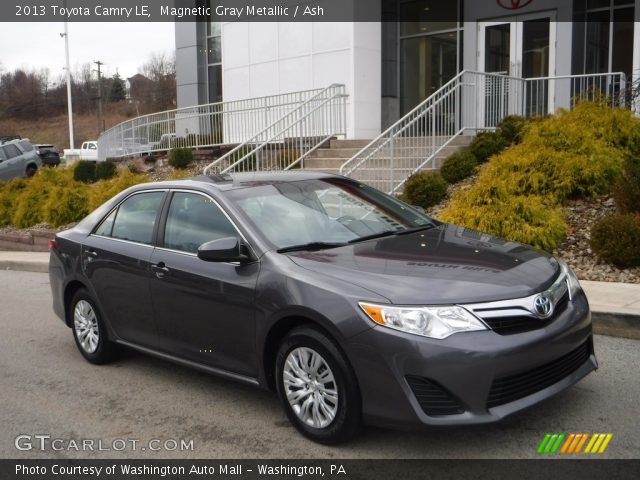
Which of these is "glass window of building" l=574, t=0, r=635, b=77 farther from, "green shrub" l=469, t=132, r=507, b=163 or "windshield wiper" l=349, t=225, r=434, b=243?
"windshield wiper" l=349, t=225, r=434, b=243

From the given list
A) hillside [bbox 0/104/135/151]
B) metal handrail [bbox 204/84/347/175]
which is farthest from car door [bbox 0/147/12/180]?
hillside [bbox 0/104/135/151]

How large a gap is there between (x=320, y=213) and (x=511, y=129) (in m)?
8.19

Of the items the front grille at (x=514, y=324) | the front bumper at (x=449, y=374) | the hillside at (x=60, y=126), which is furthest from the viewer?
the hillside at (x=60, y=126)

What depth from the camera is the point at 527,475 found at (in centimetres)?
365

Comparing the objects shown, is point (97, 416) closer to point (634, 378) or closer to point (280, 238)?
point (280, 238)

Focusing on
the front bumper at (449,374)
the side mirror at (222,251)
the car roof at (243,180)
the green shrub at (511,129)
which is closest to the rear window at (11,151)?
the green shrub at (511,129)

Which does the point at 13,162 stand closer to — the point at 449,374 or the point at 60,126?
the point at 449,374

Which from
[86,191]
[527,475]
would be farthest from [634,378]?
[86,191]

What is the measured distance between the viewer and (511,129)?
1226 centimetres

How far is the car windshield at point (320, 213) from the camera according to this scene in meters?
4.75

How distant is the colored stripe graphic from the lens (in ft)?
12.8

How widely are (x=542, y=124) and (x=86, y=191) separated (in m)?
10.3

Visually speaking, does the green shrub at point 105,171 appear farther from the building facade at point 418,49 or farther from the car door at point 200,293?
the car door at point 200,293

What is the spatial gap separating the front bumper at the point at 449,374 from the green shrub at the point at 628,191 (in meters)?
5.24
